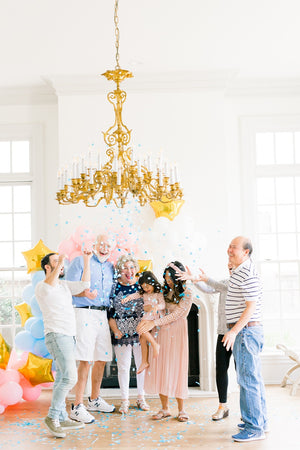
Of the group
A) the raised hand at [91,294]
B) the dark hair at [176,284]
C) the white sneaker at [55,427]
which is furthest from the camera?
the raised hand at [91,294]

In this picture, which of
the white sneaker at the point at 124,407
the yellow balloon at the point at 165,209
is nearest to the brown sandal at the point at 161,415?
the white sneaker at the point at 124,407

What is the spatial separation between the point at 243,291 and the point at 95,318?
143cm

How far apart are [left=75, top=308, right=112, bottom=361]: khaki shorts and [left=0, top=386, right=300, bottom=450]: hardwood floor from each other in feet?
1.72

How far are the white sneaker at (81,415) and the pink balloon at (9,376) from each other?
711 millimetres

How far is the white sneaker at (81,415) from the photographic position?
4324 mm

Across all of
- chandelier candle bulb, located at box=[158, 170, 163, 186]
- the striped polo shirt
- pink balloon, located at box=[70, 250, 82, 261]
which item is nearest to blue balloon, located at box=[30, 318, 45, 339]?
pink balloon, located at box=[70, 250, 82, 261]

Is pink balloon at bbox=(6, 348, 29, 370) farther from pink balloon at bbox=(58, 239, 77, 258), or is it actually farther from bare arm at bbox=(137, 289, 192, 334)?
bare arm at bbox=(137, 289, 192, 334)

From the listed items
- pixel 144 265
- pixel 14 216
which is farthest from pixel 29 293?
pixel 14 216

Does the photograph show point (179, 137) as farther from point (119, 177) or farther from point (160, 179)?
point (119, 177)

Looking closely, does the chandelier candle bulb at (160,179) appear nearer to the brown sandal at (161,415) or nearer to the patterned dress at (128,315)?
the patterned dress at (128,315)

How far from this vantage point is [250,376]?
12.4ft

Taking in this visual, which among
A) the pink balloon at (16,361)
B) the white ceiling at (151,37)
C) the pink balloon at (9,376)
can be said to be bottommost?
the pink balloon at (9,376)

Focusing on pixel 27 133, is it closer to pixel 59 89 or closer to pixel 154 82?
pixel 59 89

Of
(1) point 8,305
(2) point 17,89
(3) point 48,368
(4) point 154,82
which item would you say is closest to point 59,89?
(2) point 17,89
